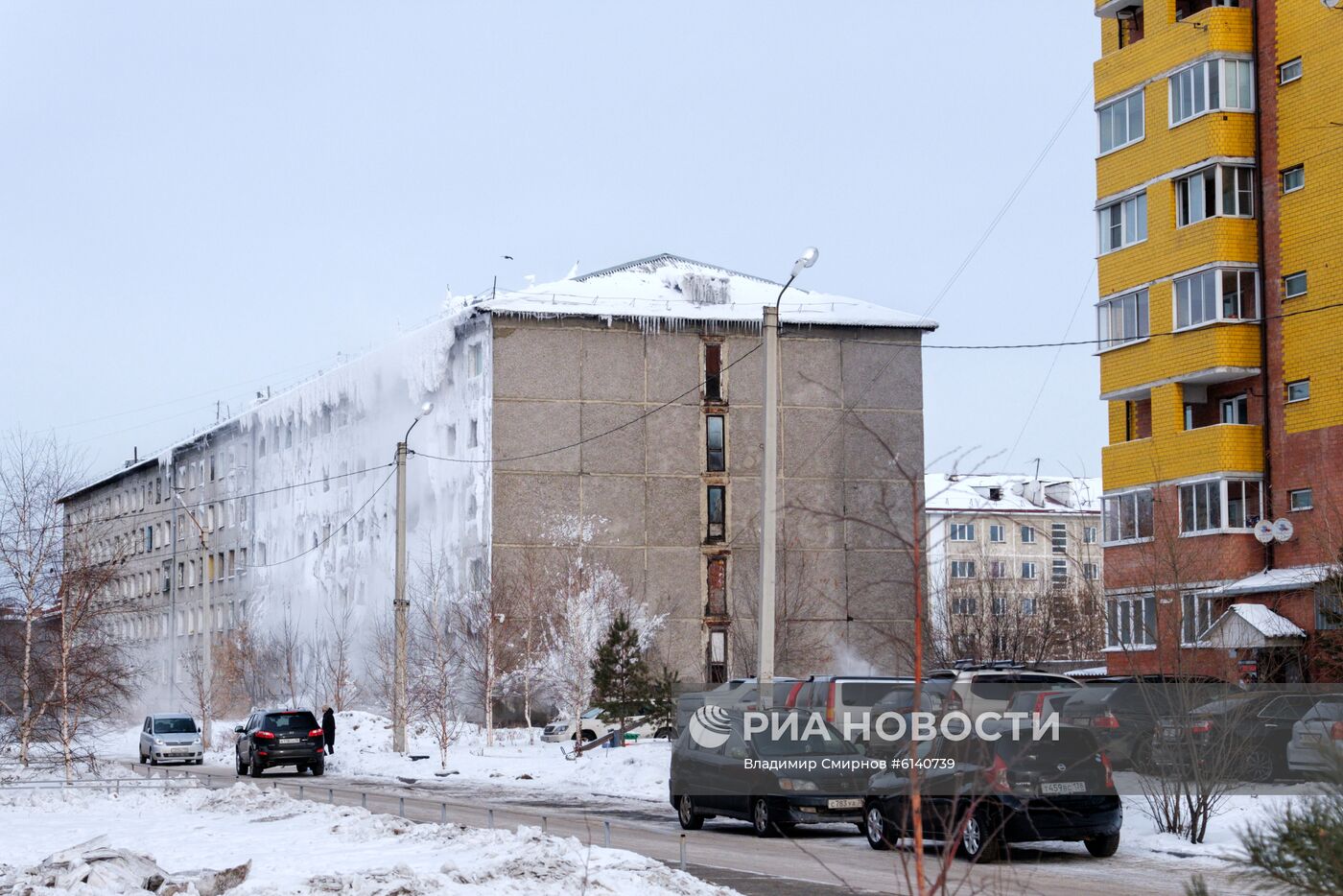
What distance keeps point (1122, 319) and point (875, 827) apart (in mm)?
31646

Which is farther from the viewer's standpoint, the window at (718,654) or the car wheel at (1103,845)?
the window at (718,654)

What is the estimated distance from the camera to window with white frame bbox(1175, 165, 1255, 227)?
45469 mm

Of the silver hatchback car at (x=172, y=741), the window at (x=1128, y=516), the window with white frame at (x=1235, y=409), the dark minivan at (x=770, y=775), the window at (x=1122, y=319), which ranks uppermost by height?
the window at (x=1122, y=319)

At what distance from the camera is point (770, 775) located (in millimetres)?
22406

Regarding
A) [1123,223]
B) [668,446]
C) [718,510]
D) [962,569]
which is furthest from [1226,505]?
[962,569]

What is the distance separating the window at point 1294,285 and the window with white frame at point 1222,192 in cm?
212

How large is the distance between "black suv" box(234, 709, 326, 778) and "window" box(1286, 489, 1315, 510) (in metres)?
25.7

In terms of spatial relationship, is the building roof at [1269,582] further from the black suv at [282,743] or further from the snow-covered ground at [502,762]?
the black suv at [282,743]

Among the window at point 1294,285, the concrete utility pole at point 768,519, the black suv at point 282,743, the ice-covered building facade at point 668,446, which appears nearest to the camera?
the concrete utility pole at point 768,519

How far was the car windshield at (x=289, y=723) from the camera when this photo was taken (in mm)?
43406

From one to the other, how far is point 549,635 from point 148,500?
62.6m

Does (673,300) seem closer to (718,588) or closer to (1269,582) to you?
(718,588)

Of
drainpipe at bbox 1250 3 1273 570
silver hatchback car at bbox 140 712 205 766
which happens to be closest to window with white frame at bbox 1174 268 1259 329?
drainpipe at bbox 1250 3 1273 570

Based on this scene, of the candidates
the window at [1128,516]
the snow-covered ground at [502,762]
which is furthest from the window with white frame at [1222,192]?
the snow-covered ground at [502,762]
